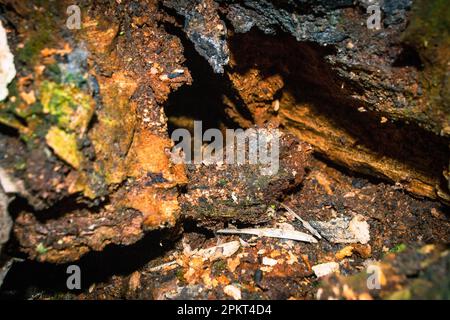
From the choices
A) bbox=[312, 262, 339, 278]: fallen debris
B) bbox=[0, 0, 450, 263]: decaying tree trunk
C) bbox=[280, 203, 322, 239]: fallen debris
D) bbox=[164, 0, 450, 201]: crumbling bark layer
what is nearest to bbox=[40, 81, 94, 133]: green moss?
bbox=[0, 0, 450, 263]: decaying tree trunk

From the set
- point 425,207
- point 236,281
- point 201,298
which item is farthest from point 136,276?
point 425,207

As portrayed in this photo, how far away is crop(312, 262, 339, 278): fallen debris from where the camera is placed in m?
2.67

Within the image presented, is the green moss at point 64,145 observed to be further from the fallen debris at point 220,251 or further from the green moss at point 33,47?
the fallen debris at point 220,251

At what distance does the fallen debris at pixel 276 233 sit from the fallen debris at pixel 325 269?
0.76 feet

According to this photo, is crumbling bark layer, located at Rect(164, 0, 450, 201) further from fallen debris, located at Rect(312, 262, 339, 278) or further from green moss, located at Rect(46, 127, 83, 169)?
green moss, located at Rect(46, 127, 83, 169)

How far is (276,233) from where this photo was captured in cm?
293

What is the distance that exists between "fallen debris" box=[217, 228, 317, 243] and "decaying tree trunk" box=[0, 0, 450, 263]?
1.03 ft

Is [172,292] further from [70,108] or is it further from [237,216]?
[70,108]

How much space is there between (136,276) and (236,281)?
786 millimetres

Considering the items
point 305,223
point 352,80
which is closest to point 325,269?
point 305,223

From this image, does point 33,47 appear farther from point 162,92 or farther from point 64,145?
point 162,92

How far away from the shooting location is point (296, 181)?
3.11 m

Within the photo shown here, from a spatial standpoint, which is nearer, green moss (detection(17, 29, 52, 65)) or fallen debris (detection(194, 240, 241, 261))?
green moss (detection(17, 29, 52, 65))
